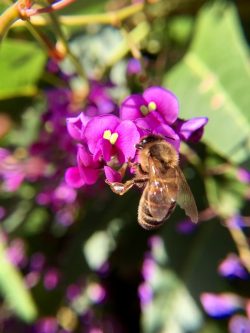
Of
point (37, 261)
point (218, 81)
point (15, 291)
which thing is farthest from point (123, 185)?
point (37, 261)

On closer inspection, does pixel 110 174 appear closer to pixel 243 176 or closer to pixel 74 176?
pixel 74 176

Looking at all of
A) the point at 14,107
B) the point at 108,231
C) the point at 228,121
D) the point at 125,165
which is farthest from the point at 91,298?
the point at 125,165

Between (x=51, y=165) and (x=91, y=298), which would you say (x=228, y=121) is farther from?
(x=91, y=298)

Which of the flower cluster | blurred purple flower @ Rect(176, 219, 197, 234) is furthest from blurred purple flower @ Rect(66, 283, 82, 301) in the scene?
the flower cluster

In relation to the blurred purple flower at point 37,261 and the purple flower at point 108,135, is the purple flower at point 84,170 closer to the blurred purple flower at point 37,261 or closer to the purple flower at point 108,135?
the purple flower at point 108,135

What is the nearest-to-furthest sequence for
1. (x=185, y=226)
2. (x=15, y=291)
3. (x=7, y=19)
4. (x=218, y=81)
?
1. (x=7, y=19)
2. (x=218, y=81)
3. (x=185, y=226)
4. (x=15, y=291)

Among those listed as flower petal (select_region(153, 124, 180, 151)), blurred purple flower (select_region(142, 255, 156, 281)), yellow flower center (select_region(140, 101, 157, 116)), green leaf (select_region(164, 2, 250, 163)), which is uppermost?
yellow flower center (select_region(140, 101, 157, 116))

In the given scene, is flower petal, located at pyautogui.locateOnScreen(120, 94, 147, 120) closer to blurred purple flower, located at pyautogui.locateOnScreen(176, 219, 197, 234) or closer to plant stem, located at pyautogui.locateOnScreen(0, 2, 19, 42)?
plant stem, located at pyautogui.locateOnScreen(0, 2, 19, 42)
